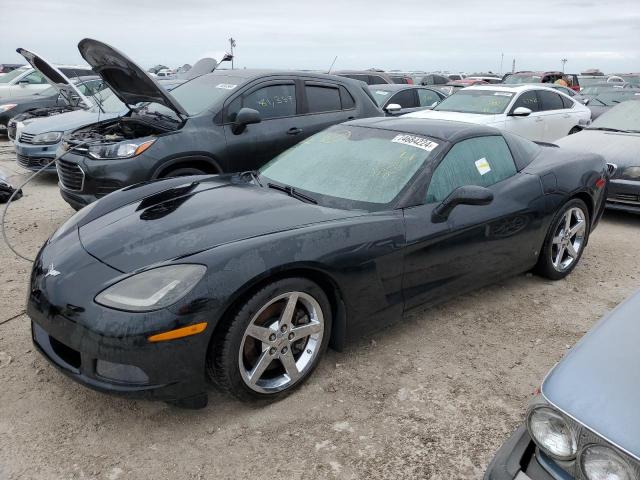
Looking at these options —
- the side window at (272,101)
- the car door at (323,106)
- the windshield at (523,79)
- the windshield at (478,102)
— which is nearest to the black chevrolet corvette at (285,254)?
the side window at (272,101)

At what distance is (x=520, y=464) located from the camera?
5.44 feet

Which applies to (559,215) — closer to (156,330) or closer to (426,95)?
(156,330)

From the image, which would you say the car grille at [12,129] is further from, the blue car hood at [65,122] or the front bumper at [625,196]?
the front bumper at [625,196]

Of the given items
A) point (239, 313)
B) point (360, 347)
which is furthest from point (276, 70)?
point (239, 313)

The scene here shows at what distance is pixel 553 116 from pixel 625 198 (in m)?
3.91

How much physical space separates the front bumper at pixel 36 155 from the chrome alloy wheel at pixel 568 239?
627 centimetres

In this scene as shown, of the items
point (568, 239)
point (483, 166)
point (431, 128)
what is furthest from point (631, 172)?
point (431, 128)

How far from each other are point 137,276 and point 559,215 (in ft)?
10.3

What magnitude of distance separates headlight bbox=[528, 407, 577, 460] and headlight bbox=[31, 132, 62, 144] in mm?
7266

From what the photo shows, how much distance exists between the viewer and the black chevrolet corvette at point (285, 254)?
2342mm

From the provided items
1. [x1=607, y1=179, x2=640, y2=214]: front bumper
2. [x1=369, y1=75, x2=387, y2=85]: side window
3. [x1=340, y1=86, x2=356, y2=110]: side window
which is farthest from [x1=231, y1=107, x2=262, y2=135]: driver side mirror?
[x1=369, y1=75, x2=387, y2=85]: side window

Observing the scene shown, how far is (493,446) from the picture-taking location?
8.09ft

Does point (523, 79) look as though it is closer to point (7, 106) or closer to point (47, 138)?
point (7, 106)

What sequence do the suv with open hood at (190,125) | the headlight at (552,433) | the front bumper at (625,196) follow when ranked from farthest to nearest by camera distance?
the front bumper at (625,196) < the suv with open hood at (190,125) < the headlight at (552,433)
